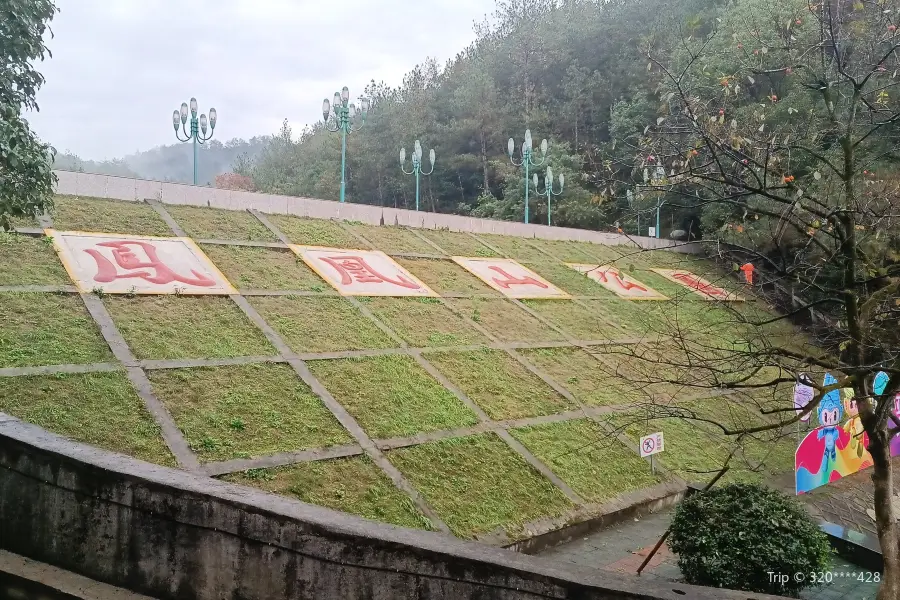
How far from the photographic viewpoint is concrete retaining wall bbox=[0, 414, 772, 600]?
8.48 feet

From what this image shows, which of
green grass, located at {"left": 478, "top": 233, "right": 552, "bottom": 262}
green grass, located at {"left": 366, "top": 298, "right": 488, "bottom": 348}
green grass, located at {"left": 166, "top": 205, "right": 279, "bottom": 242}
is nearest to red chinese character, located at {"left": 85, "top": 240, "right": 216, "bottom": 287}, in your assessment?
green grass, located at {"left": 166, "top": 205, "right": 279, "bottom": 242}

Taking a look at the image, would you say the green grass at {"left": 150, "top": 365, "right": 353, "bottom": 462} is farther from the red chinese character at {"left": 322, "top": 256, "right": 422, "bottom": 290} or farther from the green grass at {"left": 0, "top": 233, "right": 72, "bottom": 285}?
the red chinese character at {"left": 322, "top": 256, "right": 422, "bottom": 290}

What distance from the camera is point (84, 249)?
938 centimetres

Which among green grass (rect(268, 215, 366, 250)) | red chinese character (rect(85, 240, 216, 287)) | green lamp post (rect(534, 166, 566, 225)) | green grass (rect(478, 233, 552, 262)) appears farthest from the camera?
green lamp post (rect(534, 166, 566, 225))

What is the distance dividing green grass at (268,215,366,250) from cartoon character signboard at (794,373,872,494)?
8.90 m

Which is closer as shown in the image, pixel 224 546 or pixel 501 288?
pixel 224 546

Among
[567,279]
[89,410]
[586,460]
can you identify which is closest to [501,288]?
[567,279]

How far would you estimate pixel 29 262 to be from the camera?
857cm

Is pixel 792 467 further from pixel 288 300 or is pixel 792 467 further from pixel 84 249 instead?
pixel 84 249

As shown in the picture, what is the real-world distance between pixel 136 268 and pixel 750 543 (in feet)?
28.5

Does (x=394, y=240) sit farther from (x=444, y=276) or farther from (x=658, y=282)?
(x=658, y=282)

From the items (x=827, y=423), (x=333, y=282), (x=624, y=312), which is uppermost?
(x=333, y=282)

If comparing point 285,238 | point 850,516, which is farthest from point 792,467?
point 285,238

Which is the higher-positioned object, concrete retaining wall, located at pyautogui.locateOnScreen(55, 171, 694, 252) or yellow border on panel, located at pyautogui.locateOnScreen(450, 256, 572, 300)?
concrete retaining wall, located at pyautogui.locateOnScreen(55, 171, 694, 252)
